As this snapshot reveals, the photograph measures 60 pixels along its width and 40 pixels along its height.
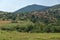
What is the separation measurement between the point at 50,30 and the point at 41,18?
55.2 ft

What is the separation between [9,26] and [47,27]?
8811mm

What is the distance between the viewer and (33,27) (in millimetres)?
47219

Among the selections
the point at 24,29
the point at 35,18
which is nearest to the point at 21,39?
the point at 24,29

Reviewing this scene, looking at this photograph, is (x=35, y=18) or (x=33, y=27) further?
(x=35, y=18)

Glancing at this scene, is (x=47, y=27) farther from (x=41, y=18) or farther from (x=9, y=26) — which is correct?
(x=41, y=18)

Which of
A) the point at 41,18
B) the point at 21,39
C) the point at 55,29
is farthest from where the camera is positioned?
the point at 41,18

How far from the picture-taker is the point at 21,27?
47219 millimetres

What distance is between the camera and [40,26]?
47.6 m

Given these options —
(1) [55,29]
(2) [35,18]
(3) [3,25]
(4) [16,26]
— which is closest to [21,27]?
(4) [16,26]

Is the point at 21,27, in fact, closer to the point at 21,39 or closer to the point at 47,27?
the point at 47,27

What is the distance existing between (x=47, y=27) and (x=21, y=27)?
6.06 meters

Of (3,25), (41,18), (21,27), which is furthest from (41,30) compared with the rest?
(41,18)

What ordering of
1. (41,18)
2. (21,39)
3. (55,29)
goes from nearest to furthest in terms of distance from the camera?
(21,39), (55,29), (41,18)

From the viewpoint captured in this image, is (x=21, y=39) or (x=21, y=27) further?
(x=21, y=27)
